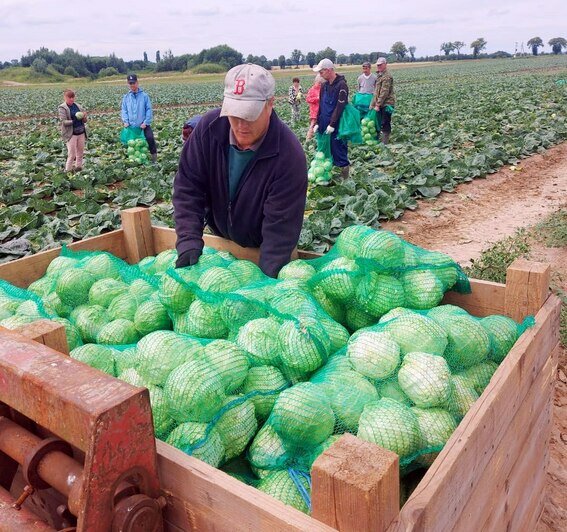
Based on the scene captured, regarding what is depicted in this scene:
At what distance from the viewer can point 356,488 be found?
1145mm

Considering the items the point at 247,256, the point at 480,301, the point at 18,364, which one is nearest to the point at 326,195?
the point at 247,256

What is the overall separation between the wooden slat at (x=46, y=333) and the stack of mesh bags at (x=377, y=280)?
104cm

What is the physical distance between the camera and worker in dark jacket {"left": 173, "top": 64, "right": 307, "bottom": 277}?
2.91 m

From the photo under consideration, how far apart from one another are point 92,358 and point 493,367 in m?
1.53

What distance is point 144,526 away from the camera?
132cm

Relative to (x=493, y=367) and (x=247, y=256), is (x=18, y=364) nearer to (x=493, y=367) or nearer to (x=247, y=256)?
(x=493, y=367)

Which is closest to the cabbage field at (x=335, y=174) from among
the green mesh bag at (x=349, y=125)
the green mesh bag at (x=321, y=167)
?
the green mesh bag at (x=321, y=167)

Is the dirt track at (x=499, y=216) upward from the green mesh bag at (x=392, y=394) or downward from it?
downward

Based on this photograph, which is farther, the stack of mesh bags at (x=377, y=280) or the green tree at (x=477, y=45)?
the green tree at (x=477, y=45)

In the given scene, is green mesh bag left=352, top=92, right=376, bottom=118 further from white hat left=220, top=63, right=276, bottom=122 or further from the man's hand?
the man's hand

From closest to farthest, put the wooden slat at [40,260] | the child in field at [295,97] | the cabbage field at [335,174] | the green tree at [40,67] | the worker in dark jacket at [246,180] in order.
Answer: the worker in dark jacket at [246,180] → the wooden slat at [40,260] → the cabbage field at [335,174] → the child in field at [295,97] → the green tree at [40,67]

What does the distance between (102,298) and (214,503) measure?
162 centimetres

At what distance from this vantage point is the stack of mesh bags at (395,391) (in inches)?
69.0

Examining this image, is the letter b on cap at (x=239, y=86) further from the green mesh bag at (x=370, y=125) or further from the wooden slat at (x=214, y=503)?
the green mesh bag at (x=370, y=125)
